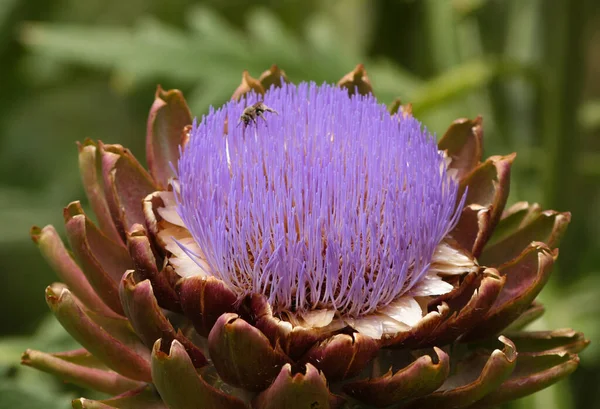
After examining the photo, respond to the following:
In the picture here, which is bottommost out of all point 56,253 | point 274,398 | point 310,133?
point 274,398

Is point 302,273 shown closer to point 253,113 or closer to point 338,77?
point 253,113

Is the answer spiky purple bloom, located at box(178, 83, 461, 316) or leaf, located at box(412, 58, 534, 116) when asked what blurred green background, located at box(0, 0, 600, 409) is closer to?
leaf, located at box(412, 58, 534, 116)

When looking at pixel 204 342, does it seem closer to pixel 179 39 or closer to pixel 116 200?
pixel 116 200

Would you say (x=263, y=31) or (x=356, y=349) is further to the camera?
(x=263, y=31)

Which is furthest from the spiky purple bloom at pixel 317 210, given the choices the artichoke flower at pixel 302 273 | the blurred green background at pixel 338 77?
the blurred green background at pixel 338 77

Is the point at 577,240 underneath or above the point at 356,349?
above

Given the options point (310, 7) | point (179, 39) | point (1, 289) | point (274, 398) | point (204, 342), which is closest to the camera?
point (274, 398)

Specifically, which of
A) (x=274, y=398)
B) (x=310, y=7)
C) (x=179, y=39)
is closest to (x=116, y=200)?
(x=274, y=398)

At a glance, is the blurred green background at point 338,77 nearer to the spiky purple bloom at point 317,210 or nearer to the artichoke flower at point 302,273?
the artichoke flower at point 302,273
